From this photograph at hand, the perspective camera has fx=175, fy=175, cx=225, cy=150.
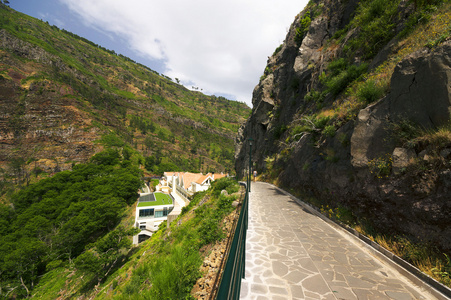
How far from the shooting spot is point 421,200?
418cm

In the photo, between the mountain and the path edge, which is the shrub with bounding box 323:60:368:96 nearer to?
the path edge

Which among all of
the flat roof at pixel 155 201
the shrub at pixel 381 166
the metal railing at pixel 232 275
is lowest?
the flat roof at pixel 155 201

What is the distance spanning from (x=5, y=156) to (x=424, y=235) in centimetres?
10640

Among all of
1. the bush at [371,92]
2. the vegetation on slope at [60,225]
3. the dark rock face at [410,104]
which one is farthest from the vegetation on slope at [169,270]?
the bush at [371,92]

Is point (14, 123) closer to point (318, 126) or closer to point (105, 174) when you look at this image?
point (105, 174)

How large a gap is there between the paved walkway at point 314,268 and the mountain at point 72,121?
84.9 m

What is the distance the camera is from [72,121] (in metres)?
79.2

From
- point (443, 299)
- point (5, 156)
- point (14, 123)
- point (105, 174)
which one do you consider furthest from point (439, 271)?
point (14, 123)

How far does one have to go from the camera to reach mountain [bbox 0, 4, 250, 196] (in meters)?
70.1

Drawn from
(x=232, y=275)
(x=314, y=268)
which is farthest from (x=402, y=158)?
(x=232, y=275)

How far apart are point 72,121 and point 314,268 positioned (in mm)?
104720

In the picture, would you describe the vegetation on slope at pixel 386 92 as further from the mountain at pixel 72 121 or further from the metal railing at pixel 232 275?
the mountain at pixel 72 121

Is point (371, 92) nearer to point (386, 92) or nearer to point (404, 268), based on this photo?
point (386, 92)

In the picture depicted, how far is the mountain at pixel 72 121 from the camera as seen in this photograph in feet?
230
